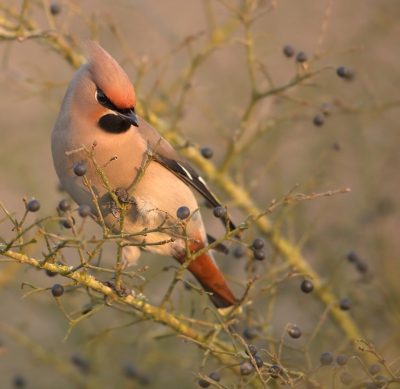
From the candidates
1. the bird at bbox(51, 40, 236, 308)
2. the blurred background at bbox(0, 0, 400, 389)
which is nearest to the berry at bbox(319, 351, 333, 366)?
the blurred background at bbox(0, 0, 400, 389)

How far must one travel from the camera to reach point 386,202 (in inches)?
191

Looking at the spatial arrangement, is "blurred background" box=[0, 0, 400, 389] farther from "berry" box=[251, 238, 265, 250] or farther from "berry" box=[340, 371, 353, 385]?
"berry" box=[340, 371, 353, 385]

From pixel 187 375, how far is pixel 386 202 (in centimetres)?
192

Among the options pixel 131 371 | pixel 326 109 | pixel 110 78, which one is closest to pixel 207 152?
pixel 326 109

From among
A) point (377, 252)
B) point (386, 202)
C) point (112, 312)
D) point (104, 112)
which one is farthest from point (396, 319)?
point (112, 312)

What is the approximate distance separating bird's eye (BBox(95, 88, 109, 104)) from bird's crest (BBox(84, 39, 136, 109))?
40 mm

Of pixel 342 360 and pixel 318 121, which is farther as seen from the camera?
pixel 318 121

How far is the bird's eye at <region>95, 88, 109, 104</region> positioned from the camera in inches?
144

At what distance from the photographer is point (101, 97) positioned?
3691 mm

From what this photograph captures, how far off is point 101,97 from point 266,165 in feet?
5.25

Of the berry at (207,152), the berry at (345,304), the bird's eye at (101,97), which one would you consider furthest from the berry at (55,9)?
the berry at (345,304)

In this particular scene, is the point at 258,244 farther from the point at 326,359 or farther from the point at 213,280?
the point at 213,280

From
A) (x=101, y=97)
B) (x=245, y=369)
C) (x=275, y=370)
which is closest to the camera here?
(x=275, y=370)

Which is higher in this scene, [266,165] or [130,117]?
[266,165]
